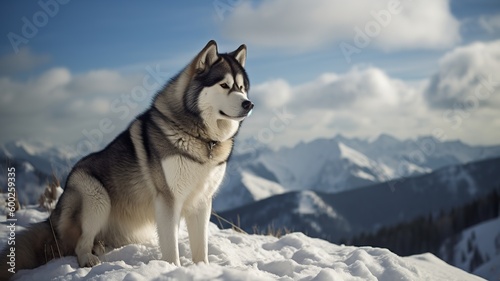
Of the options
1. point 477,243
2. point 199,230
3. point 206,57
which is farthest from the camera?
point 477,243

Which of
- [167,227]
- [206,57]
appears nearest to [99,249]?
[167,227]

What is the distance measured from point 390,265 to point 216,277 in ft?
10.0

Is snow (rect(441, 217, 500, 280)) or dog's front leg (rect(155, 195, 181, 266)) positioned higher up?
dog's front leg (rect(155, 195, 181, 266))

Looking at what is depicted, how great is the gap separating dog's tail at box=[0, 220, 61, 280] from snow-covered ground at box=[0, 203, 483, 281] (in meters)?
0.20

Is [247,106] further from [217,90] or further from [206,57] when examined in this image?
[206,57]

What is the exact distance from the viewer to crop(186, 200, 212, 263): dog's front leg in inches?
254

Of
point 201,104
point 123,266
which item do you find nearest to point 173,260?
point 123,266

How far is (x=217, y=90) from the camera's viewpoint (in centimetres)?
594

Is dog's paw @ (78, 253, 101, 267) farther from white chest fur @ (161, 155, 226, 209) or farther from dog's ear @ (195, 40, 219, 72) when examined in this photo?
dog's ear @ (195, 40, 219, 72)

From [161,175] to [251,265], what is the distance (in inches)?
76.5

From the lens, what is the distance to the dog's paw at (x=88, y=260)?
5992 millimetres

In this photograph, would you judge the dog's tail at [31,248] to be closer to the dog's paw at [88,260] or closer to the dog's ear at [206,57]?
the dog's paw at [88,260]

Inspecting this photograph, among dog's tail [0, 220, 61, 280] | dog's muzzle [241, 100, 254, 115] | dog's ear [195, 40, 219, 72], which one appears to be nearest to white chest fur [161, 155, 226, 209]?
dog's muzzle [241, 100, 254, 115]

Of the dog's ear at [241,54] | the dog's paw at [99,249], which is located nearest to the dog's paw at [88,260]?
the dog's paw at [99,249]
